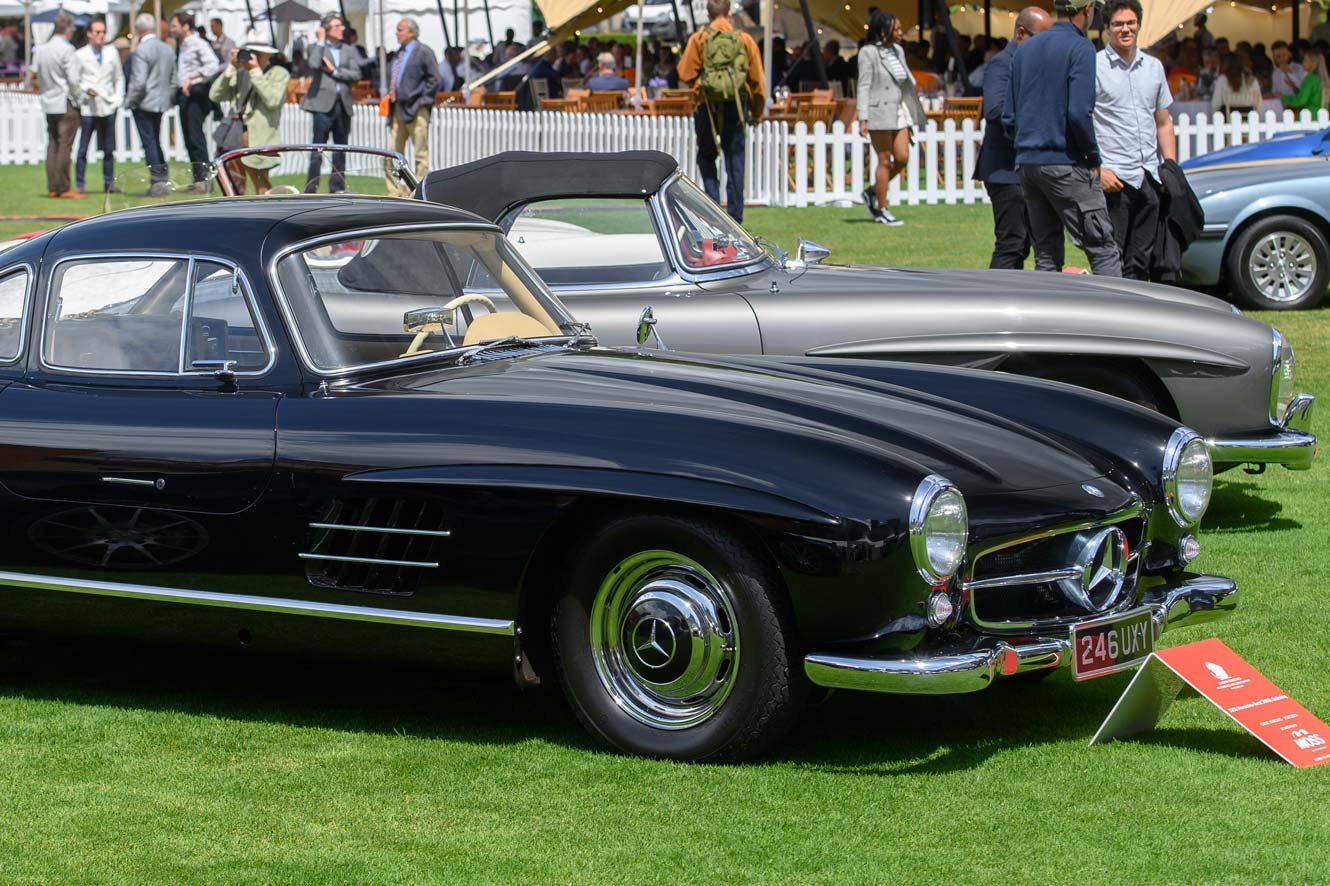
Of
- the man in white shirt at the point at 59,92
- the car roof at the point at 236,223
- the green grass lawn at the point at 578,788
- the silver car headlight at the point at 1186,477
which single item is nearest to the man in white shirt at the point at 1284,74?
the man in white shirt at the point at 59,92

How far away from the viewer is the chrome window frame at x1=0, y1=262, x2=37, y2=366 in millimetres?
5426

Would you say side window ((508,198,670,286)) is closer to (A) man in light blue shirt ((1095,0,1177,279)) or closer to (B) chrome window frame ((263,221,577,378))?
(B) chrome window frame ((263,221,577,378))

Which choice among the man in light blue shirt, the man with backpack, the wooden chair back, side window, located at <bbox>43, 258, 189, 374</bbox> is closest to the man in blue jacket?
the man in light blue shirt

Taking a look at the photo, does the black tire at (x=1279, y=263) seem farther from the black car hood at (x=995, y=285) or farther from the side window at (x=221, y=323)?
the side window at (x=221, y=323)

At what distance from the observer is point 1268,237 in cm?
1276

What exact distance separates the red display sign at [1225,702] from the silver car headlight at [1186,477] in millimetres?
453

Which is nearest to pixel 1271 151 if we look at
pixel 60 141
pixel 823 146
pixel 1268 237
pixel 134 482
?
pixel 1268 237

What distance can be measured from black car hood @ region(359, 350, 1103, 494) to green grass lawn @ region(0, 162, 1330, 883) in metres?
0.73

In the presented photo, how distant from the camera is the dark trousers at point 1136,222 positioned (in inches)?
409

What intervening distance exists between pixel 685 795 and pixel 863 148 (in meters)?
16.6

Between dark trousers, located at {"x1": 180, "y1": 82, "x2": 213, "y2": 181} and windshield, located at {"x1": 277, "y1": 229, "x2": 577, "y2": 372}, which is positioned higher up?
dark trousers, located at {"x1": 180, "y1": 82, "x2": 213, "y2": 181}

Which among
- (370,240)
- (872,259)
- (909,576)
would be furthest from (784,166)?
(909,576)

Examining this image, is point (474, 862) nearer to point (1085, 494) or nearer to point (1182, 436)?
point (1085, 494)

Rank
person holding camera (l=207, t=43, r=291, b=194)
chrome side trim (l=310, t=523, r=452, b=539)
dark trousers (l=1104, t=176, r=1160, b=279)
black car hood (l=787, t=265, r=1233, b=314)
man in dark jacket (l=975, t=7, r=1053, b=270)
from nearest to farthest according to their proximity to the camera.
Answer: chrome side trim (l=310, t=523, r=452, b=539), black car hood (l=787, t=265, r=1233, b=314), dark trousers (l=1104, t=176, r=1160, b=279), man in dark jacket (l=975, t=7, r=1053, b=270), person holding camera (l=207, t=43, r=291, b=194)
